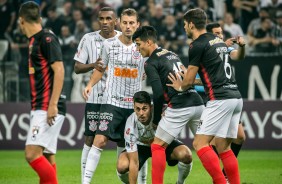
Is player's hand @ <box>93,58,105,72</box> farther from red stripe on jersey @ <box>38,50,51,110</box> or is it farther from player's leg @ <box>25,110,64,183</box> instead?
player's leg @ <box>25,110,64,183</box>

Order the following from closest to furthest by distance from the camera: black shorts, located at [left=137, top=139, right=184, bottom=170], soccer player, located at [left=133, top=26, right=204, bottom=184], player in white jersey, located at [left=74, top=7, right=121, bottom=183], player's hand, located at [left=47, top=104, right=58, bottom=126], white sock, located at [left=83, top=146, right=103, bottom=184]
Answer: player's hand, located at [left=47, top=104, right=58, bottom=126] < soccer player, located at [left=133, top=26, right=204, bottom=184] < black shorts, located at [left=137, top=139, right=184, bottom=170] < white sock, located at [left=83, top=146, right=103, bottom=184] < player in white jersey, located at [left=74, top=7, right=121, bottom=183]

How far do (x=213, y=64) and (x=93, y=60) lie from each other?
8.66 ft

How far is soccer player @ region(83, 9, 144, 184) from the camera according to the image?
9.77 meters

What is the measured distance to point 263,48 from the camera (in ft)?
56.5

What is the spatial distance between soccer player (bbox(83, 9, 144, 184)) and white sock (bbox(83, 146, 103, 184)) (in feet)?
0.32

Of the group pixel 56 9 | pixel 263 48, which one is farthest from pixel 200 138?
pixel 56 9

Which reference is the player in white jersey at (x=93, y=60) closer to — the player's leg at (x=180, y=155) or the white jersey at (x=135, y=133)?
the white jersey at (x=135, y=133)

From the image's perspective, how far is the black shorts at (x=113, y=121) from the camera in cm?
976

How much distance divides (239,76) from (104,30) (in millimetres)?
6657

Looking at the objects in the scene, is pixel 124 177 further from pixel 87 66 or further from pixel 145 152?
pixel 87 66

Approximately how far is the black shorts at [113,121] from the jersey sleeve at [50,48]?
2104 mm

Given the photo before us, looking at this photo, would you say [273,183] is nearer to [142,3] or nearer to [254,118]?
[254,118]

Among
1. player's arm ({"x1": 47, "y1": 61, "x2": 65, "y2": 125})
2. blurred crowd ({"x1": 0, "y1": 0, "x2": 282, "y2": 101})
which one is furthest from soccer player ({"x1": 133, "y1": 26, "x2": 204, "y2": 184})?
blurred crowd ({"x1": 0, "y1": 0, "x2": 282, "y2": 101})

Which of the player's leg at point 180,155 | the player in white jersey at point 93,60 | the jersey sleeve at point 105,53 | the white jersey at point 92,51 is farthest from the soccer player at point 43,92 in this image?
the white jersey at point 92,51
